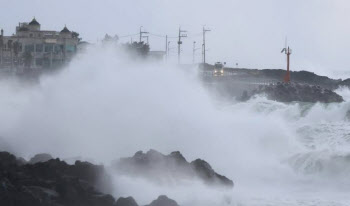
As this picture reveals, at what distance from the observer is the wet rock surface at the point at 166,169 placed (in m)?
15.2

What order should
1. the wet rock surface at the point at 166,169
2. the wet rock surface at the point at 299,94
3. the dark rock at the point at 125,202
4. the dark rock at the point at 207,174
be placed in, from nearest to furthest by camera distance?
the dark rock at the point at 125,202 → the wet rock surface at the point at 166,169 → the dark rock at the point at 207,174 → the wet rock surface at the point at 299,94

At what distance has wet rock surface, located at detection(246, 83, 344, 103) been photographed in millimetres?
49688

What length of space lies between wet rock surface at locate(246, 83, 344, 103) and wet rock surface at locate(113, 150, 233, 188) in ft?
112

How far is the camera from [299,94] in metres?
50.5

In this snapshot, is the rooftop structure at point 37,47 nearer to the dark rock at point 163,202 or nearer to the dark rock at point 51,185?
the dark rock at point 51,185

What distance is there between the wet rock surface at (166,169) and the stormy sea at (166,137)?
6.6 inches

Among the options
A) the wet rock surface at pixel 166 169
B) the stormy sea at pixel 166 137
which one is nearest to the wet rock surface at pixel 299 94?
the stormy sea at pixel 166 137

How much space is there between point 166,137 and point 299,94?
31578mm

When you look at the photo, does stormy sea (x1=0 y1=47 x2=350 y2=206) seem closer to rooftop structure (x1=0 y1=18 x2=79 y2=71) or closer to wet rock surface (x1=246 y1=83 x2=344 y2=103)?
wet rock surface (x1=246 y1=83 x2=344 y2=103)

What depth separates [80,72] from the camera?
23125 mm

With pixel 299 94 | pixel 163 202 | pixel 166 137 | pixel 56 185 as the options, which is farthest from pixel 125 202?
pixel 299 94

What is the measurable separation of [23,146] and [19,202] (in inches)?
244

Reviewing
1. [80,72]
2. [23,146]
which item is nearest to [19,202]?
[23,146]

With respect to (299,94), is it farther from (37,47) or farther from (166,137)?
(166,137)
